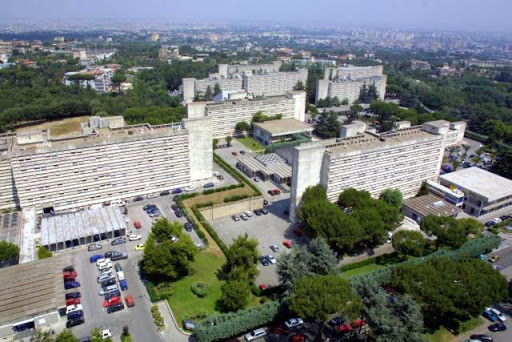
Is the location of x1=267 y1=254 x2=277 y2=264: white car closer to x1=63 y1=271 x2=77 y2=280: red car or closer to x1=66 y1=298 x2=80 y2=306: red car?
A: x1=66 y1=298 x2=80 y2=306: red car

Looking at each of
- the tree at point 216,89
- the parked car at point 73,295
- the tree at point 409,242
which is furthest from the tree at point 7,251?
the tree at point 216,89

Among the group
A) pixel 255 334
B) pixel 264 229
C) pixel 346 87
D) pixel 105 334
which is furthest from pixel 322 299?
pixel 346 87

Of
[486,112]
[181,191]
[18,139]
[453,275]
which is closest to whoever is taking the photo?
[453,275]

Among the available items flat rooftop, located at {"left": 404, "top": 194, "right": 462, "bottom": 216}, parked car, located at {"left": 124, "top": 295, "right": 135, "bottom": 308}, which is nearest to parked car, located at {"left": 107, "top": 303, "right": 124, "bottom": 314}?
parked car, located at {"left": 124, "top": 295, "right": 135, "bottom": 308}

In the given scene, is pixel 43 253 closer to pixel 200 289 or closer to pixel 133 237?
pixel 133 237

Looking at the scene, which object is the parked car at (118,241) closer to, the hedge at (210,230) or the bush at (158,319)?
the hedge at (210,230)

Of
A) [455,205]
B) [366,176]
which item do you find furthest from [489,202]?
[366,176]

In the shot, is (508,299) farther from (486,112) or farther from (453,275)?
(486,112)
